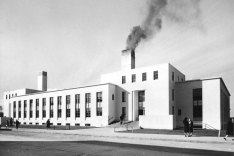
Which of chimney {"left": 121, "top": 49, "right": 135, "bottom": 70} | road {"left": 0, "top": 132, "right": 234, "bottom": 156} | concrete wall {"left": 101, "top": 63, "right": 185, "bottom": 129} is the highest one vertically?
chimney {"left": 121, "top": 49, "right": 135, "bottom": 70}

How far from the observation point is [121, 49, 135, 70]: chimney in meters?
45.5

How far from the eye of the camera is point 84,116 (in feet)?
149

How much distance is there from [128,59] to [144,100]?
9.45 meters

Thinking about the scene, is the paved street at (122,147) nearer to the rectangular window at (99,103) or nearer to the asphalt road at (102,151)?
the asphalt road at (102,151)

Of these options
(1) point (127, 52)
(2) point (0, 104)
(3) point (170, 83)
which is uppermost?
(1) point (127, 52)

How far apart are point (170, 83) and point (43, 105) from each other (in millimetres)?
32938

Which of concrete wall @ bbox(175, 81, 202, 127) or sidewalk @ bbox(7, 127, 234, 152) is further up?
concrete wall @ bbox(175, 81, 202, 127)

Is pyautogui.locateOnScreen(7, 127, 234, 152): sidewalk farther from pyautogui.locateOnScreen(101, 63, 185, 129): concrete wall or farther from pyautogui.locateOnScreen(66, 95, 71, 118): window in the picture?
pyautogui.locateOnScreen(66, 95, 71, 118): window

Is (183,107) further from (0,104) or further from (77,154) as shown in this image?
(0,104)

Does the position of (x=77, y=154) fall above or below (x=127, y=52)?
below

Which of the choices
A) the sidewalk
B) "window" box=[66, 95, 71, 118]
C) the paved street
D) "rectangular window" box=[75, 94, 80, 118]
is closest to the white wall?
the sidewalk

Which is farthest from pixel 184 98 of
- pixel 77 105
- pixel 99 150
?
pixel 99 150

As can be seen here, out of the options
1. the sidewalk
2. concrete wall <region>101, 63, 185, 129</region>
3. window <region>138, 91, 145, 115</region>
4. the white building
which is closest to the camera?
the sidewalk

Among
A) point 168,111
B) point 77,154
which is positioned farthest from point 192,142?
point 168,111
